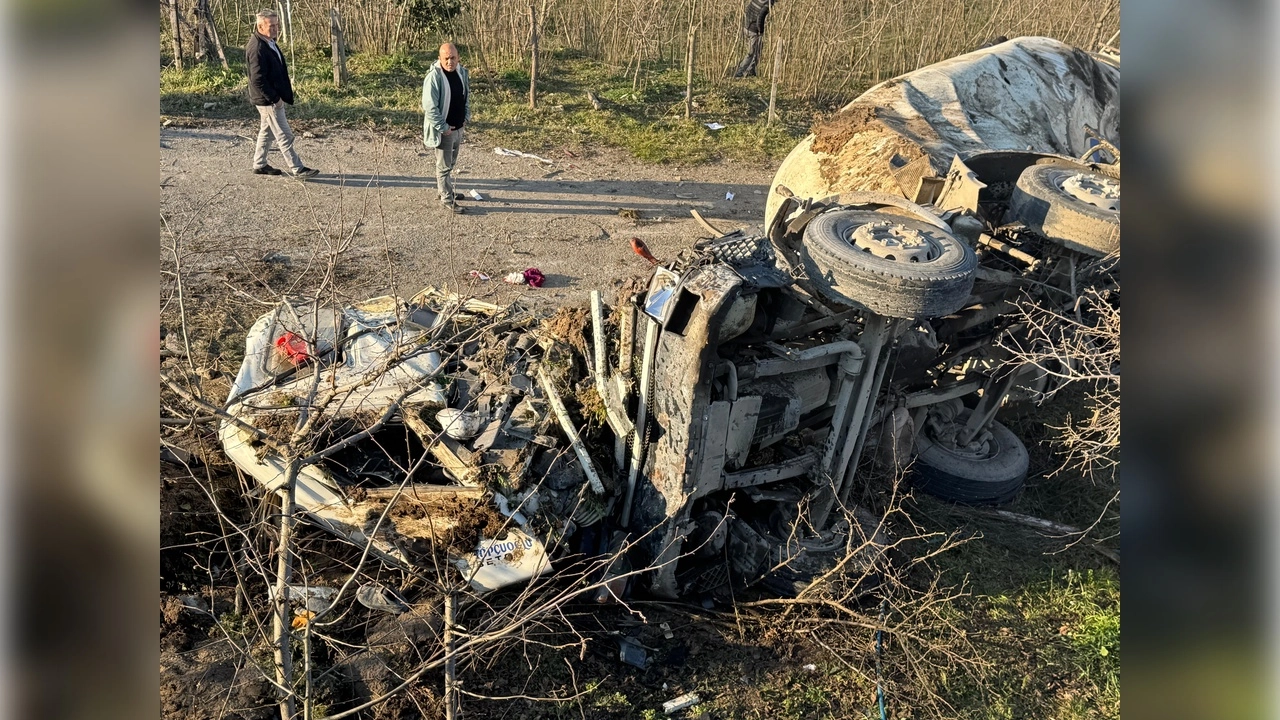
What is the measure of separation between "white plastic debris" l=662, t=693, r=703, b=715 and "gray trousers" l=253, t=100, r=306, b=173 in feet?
25.0

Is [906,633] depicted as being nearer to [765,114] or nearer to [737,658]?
[737,658]

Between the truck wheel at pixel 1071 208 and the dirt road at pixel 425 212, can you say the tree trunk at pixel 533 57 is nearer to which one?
the dirt road at pixel 425 212

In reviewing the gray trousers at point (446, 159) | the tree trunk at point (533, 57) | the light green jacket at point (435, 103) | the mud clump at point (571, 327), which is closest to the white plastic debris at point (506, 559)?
the mud clump at point (571, 327)

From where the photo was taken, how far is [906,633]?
4938mm

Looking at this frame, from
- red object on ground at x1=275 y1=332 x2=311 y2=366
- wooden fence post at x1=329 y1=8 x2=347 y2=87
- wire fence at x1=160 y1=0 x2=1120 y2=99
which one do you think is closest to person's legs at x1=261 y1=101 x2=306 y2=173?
wooden fence post at x1=329 y1=8 x2=347 y2=87

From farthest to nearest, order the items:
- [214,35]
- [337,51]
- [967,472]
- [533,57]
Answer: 1. [214,35]
2. [533,57]
3. [337,51]
4. [967,472]

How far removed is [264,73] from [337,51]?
3.23 metres

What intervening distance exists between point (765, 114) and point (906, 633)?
9.67 metres

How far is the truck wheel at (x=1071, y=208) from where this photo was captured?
530 centimetres

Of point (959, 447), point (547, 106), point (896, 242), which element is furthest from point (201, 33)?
point (896, 242)
